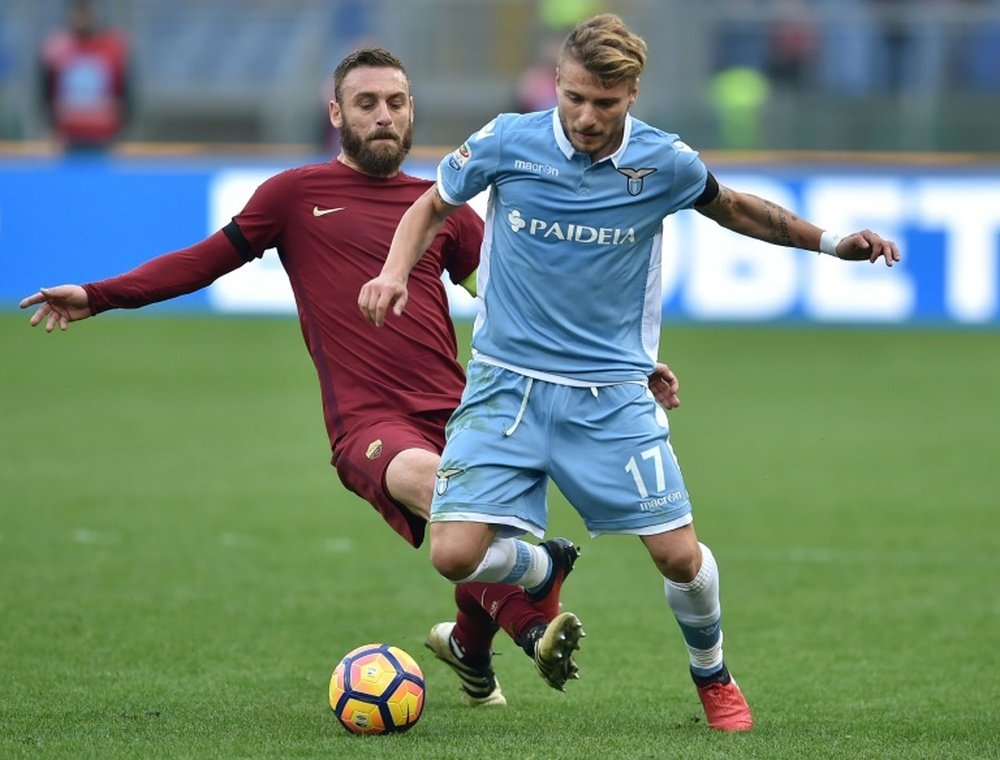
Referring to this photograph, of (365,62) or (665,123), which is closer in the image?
(365,62)

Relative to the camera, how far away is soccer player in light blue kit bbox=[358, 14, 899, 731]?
586cm

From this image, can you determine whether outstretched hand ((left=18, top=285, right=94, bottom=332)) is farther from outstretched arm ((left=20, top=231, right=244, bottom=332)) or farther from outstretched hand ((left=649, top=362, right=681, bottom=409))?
outstretched hand ((left=649, top=362, right=681, bottom=409))

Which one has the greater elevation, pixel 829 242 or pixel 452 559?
pixel 829 242

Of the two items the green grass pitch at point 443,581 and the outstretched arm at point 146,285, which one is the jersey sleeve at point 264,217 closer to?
the outstretched arm at point 146,285

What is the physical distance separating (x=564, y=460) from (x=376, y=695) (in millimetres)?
1001

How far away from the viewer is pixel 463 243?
6.94 meters

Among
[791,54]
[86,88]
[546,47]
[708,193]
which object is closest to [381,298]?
[708,193]

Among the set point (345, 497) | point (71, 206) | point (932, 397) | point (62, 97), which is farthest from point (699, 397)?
point (62, 97)

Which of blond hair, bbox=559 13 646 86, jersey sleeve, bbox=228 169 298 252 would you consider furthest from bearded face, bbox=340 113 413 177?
blond hair, bbox=559 13 646 86

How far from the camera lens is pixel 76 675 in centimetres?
687

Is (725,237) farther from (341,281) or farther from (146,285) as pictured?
(146,285)

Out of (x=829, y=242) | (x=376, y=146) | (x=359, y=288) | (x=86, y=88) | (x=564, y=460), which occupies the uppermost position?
(x=376, y=146)

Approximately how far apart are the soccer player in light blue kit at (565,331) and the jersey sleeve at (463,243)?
88 cm

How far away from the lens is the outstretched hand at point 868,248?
600 cm
